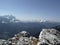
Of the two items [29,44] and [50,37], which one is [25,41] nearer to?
[29,44]

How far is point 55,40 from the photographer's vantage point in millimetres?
36438

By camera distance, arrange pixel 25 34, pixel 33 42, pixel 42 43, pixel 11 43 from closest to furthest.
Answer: pixel 42 43 → pixel 33 42 → pixel 11 43 → pixel 25 34

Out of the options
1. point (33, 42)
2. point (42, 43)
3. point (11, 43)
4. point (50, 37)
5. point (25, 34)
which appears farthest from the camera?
point (25, 34)

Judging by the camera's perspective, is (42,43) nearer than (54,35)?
Yes

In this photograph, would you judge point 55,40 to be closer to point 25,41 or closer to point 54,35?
point 54,35

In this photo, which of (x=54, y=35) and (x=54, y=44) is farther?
(x=54, y=35)

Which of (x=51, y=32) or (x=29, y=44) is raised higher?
(x=51, y=32)

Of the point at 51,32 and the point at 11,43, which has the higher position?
the point at 51,32

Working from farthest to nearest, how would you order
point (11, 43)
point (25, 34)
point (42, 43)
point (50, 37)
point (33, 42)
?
point (25, 34), point (11, 43), point (33, 42), point (50, 37), point (42, 43)

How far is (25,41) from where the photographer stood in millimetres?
42250

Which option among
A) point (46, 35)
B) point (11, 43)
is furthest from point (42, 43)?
point (11, 43)

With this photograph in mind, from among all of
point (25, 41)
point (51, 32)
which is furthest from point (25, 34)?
point (51, 32)

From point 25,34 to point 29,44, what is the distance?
13.3 meters

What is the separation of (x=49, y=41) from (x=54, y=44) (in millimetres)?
2072
